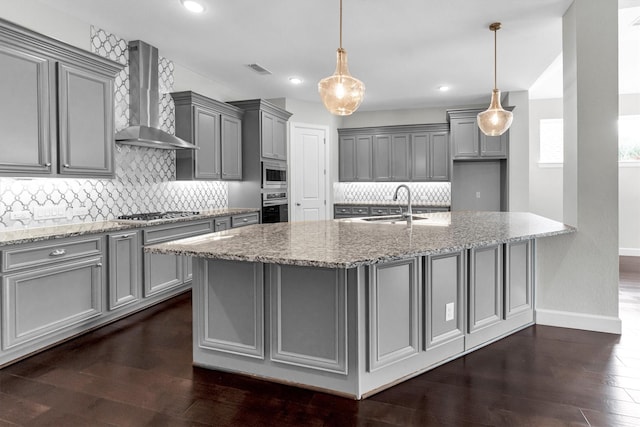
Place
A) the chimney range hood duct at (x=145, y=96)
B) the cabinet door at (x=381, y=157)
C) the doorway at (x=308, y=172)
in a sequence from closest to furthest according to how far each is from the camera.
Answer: the chimney range hood duct at (x=145, y=96), the doorway at (x=308, y=172), the cabinet door at (x=381, y=157)

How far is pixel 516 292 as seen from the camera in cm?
314

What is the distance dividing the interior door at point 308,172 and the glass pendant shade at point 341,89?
396cm

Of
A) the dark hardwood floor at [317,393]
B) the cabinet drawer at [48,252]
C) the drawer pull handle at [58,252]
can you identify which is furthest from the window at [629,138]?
the drawer pull handle at [58,252]

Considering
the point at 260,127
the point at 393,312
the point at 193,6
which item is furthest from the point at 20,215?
the point at 260,127

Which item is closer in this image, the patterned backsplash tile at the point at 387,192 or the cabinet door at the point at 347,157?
the patterned backsplash tile at the point at 387,192

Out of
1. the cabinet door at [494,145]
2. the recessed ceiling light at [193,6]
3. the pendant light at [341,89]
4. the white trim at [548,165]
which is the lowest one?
the white trim at [548,165]

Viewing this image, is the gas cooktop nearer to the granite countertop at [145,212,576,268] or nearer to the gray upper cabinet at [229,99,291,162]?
the granite countertop at [145,212,576,268]

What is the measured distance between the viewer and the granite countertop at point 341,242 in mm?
1869

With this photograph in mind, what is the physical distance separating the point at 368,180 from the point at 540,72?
326 centimetres

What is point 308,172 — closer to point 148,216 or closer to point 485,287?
point 148,216

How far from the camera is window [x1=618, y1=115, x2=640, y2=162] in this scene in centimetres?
634

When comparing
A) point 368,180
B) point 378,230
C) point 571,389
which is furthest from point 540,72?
point 571,389

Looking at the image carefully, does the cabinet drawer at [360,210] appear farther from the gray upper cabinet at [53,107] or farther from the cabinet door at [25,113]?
the cabinet door at [25,113]

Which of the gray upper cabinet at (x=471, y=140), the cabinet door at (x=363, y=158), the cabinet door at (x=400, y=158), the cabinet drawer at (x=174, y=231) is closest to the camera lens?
the cabinet drawer at (x=174, y=231)
